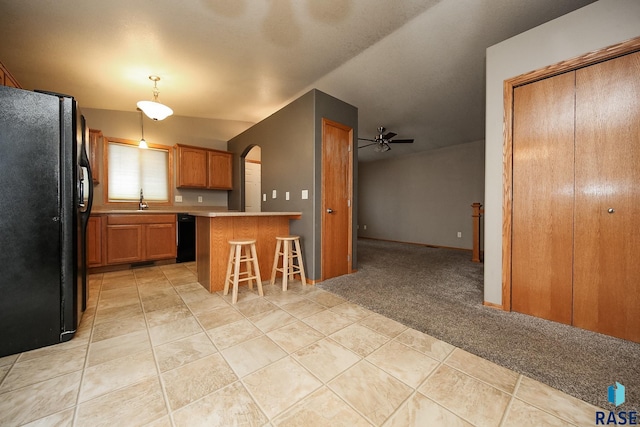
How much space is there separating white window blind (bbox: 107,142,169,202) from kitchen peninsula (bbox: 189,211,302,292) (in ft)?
6.92

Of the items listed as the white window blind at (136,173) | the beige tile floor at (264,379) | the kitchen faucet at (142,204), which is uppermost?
the white window blind at (136,173)

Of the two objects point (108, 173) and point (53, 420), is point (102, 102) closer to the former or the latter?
point (108, 173)

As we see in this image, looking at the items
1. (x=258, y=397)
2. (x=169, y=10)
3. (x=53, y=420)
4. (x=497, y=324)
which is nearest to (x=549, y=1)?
(x=497, y=324)

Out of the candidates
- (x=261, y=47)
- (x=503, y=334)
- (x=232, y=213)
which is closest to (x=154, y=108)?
(x=261, y=47)

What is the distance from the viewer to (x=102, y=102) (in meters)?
3.72

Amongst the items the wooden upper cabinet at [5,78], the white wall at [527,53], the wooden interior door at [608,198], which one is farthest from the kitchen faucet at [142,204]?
the wooden interior door at [608,198]

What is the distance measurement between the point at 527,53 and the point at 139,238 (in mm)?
5293

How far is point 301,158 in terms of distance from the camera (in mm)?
3213

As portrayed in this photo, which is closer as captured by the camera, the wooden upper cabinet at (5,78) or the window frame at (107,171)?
the wooden upper cabinet at (5,78)

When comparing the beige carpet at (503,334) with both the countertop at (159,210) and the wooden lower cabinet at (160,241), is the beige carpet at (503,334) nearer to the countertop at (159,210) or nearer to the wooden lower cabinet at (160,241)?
the wooden lower cabinet at (160,241)

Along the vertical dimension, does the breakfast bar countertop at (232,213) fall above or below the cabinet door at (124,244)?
above

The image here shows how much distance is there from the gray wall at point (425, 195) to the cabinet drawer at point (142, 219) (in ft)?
19.0

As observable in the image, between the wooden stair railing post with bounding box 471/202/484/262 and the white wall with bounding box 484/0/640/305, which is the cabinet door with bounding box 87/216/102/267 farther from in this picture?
the wooden stair railing post with bounding box 471/202/484/262

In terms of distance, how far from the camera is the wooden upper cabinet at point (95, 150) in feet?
12.1
